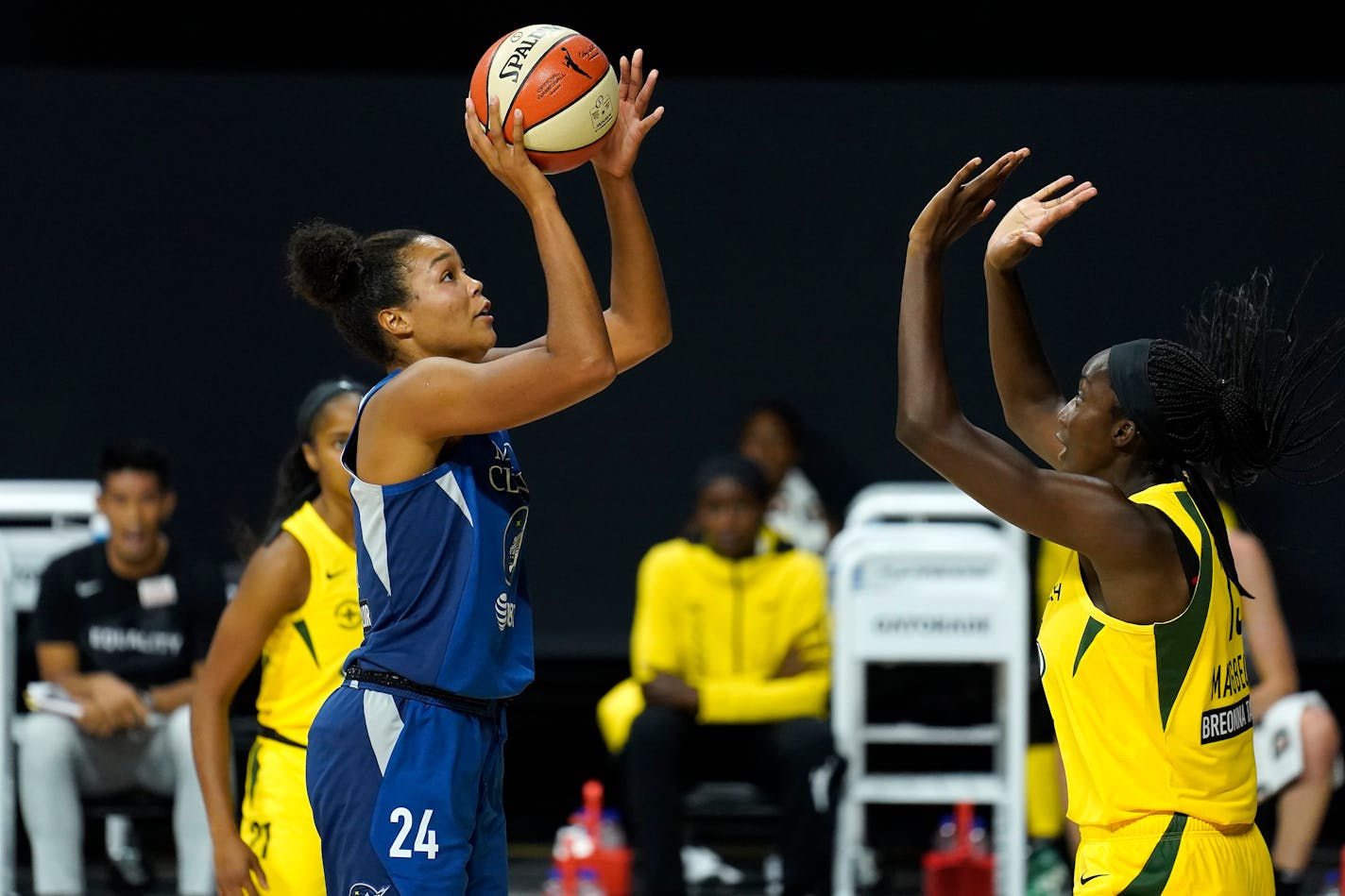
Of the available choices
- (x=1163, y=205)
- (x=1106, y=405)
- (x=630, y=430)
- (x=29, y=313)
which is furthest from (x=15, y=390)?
(x=1106, y=405)

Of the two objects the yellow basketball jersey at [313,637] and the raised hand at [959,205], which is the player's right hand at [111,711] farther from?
the raised hand at [959,205]

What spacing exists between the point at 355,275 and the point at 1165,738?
1.51 metres

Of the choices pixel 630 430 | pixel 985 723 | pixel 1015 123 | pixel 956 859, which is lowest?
pixel 956 859

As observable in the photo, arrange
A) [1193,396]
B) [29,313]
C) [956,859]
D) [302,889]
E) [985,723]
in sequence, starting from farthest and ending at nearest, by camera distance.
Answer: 1. [29,313]
2. [985,723]
3. [956,859]
4. [302,889]
5. [1193,396]

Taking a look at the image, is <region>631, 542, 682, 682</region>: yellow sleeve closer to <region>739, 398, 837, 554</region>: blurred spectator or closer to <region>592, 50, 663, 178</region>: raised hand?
<region>739, 398, 837, 554</region>: blurred spectator

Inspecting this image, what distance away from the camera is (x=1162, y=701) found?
2.82 metres

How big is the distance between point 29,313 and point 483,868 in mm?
4819

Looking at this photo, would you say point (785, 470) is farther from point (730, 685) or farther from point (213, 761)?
point (213, 761)

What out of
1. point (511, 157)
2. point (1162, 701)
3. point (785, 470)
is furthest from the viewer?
point (785, 470)

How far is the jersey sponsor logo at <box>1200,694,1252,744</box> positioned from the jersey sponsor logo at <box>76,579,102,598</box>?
3.82m

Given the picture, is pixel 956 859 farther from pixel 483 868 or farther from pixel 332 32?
pixel 332 32

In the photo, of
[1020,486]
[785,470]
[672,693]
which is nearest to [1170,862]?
[1020,486]

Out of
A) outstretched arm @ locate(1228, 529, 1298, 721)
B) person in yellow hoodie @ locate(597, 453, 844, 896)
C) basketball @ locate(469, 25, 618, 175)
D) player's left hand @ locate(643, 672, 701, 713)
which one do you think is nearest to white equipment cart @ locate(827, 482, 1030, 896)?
person in yellow hoodie @ locate(597, 453, 844, 896)

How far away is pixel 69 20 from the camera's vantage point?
282 inches
